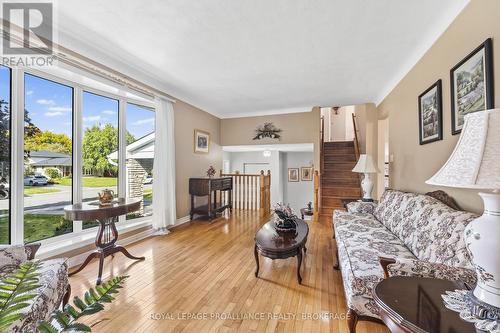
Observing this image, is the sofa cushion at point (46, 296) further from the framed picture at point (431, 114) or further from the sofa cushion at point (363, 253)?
the framed picture at point (431, 114)

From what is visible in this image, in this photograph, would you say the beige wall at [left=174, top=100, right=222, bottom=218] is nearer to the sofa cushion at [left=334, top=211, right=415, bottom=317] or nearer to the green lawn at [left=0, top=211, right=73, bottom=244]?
the green lawn at [left=0, top=211, right=73, bottom=244]

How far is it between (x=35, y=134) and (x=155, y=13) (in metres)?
1.95

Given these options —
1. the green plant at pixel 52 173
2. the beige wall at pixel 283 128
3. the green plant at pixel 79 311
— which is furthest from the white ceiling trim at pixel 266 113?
the green plant at pixel 79 311

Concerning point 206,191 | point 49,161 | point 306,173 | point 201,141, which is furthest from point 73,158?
point 306,173

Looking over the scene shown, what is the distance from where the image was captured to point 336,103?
191 inches

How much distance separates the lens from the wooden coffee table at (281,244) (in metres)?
2.13

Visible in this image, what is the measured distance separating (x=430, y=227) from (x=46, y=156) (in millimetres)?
3978

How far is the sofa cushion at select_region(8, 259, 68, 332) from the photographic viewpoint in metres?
1.07

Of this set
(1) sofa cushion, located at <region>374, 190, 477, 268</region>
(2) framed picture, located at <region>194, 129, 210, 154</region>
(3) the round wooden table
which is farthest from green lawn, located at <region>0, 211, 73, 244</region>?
(1) sofa cushion, located at <region>374, 190, 477, 268</region>

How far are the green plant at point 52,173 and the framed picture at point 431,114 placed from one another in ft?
14.3

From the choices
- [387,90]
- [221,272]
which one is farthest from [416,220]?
[387,90]

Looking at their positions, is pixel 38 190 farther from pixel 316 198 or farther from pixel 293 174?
pixel 293 174

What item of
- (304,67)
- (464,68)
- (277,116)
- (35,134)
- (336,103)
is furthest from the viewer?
(277,116)

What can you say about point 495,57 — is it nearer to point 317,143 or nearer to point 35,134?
point 317,143
